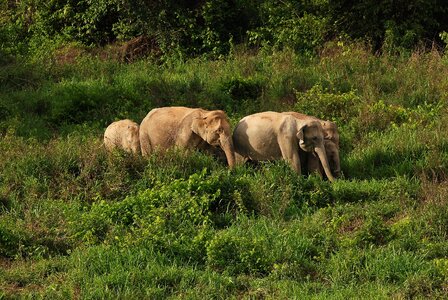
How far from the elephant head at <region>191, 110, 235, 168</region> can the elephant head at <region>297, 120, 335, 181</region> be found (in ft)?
2.86

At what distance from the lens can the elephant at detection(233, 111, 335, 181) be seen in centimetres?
1187

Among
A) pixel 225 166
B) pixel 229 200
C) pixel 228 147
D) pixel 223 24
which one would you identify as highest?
pixel 228 147

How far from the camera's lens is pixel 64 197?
36.1ft

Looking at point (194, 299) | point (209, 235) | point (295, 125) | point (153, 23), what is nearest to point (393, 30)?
point (153, 23)

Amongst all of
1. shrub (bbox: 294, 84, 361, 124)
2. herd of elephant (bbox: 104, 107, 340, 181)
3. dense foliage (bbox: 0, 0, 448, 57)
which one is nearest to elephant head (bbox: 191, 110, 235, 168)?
herd of elephant (bbox: 104, 107, 340, 181)

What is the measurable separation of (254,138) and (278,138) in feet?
1.07

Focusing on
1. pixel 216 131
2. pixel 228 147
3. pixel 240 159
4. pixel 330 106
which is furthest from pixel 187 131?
pixel 330 106

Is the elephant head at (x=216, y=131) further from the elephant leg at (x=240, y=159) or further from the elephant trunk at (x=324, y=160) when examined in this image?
the elephant trunk at (x=324, y=160)

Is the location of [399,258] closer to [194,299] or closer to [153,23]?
[194,299]

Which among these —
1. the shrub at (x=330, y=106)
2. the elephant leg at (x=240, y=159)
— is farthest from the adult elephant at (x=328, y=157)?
the shrub at (x=330, y=106)

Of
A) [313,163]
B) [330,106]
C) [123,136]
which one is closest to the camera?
[313,163]

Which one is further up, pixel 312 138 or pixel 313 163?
pixel 312 138

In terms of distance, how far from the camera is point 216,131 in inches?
472

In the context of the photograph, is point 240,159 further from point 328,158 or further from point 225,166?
point 328,158
